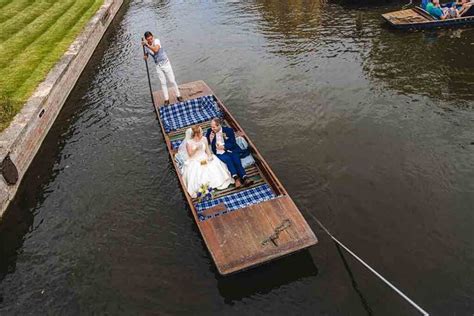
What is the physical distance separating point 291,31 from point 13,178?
16.5m

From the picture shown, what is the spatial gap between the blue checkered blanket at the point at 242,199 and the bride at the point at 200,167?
444 mm

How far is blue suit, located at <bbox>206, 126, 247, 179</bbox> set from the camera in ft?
37.4

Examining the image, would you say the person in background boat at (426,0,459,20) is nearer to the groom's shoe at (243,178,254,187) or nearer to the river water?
the river water

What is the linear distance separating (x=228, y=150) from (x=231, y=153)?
21 centimetres

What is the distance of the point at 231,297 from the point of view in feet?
30.3

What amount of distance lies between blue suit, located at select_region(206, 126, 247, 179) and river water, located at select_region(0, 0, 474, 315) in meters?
1.72

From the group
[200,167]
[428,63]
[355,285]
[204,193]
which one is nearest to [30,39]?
[200,167]

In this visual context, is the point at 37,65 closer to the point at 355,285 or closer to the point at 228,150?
the point at 228,150

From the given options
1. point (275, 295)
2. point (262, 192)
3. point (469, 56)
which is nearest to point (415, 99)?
point (469, 56)

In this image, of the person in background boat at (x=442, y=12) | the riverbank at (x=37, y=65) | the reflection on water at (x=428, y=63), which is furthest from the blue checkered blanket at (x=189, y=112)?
the person in background boat at (x=442, y=12)

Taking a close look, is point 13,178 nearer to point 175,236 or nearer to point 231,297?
point 175,236

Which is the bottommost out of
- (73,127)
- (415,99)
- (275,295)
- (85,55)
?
(275,295)

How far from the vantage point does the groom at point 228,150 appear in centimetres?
1136

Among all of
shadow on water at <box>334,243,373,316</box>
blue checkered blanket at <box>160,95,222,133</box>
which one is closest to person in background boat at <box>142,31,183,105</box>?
blue checkered blanket at <box>160,95,222,133</box>
